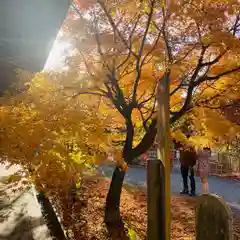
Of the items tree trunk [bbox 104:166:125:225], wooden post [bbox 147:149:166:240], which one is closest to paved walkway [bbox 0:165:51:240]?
tree trunk [bbox 104:166:125:225]

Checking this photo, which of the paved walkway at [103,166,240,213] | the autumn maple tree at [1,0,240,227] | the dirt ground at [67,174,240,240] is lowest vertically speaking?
the dirt ground at [67,174,240,240]

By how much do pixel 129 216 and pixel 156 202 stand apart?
16.7ft

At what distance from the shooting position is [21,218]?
6.60 m

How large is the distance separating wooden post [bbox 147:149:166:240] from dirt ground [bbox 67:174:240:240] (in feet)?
10.8

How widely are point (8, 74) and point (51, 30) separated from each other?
0.88 m

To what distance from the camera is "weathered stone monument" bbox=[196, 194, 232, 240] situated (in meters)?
1.99

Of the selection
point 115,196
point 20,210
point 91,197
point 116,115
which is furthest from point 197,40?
point 91,197

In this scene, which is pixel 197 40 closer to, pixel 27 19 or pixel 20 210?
pixel 27 19

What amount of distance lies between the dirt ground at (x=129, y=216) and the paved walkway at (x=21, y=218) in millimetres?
825

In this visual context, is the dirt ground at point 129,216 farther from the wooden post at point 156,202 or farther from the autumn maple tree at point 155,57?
Answer: the wooden post at point 156,202

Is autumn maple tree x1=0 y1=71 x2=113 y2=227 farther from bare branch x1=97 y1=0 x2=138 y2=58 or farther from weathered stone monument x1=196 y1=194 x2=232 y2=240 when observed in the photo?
weathered stone monument x1=196 y1=194 x2=232 y2=240

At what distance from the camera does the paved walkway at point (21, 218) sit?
5.55m

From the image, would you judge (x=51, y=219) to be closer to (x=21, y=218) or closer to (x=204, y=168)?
(x=21, y=218)

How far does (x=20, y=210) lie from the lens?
728cm
